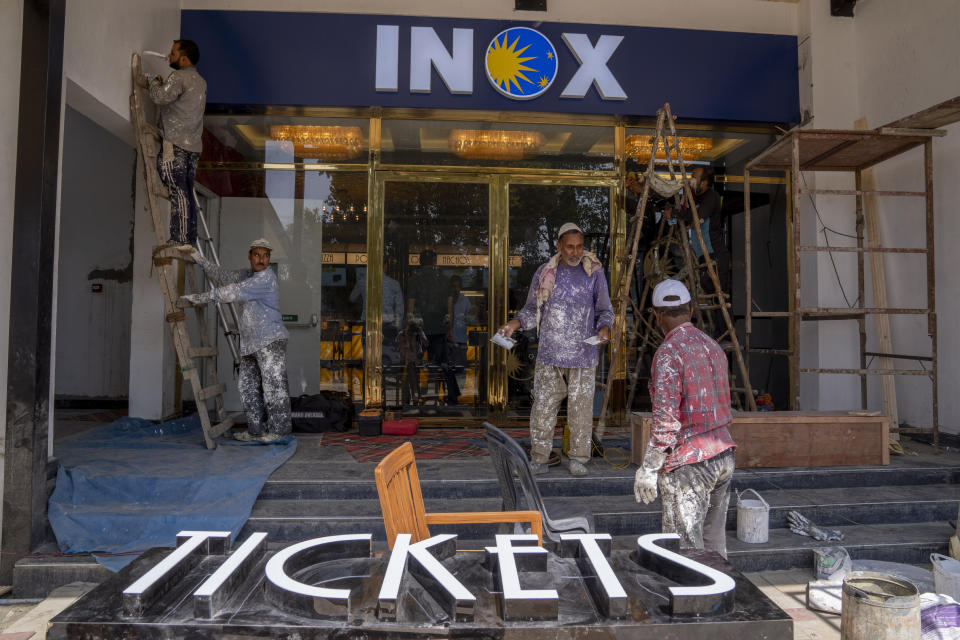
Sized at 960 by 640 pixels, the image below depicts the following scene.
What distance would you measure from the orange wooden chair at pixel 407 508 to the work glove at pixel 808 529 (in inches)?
93.4

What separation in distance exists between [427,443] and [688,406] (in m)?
3.46

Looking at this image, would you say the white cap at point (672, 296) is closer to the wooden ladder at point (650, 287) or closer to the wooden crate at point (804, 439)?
the wooden crate at point (804, 439)

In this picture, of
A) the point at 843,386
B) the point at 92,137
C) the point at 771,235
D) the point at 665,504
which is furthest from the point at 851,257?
the point at 92,137

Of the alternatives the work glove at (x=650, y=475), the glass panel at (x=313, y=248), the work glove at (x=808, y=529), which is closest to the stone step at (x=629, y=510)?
the work glove at (x=808, y=529)

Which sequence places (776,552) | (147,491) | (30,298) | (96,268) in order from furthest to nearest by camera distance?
(96,268)
(147,491)
(776,552)
(30,298)

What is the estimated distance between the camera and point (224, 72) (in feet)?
20.6

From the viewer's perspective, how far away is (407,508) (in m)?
2.61

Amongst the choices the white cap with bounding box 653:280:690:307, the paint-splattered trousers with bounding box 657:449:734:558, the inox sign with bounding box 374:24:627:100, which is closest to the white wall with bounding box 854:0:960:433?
the inox sign with bounding box 374:24:627:100

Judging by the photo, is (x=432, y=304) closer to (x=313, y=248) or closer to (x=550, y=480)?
(x=313, y=248)

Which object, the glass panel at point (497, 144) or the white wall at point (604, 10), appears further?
the glass panel at point (497, 144)

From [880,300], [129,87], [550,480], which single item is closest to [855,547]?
[550,480]

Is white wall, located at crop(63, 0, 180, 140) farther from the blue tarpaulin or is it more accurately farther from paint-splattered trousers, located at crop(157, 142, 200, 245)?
the blue tarpaulin

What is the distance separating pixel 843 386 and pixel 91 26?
25.0ft

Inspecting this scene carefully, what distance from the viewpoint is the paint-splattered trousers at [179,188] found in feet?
17.9
